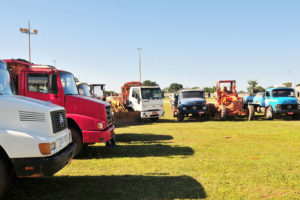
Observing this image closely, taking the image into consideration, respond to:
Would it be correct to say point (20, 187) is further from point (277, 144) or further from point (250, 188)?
point (277, 144)

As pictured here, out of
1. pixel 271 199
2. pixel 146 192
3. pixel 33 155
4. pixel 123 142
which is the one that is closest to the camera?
pixel 33 155

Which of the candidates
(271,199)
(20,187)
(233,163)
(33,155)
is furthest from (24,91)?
(271,199)

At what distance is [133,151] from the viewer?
7.58 m

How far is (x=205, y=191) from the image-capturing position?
4312mm

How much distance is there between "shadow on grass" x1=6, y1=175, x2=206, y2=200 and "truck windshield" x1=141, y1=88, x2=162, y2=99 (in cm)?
1071

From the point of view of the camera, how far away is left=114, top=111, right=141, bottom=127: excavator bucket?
15.4 metres

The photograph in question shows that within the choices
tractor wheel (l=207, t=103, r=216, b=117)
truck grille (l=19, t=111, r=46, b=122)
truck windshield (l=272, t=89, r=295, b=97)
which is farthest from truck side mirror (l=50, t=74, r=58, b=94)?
truck windshield (l=272, t=89, r=295, b=97)

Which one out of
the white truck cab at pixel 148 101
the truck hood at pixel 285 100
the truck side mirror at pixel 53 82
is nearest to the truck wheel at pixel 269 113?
the truck hood at pixel 285 100

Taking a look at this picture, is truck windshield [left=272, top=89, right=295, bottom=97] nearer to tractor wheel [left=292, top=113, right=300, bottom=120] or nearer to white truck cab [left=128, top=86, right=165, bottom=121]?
tractor wheel [left=292, top=113, right=300, bottom=120]

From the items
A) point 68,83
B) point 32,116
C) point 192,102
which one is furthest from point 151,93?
point 32,116

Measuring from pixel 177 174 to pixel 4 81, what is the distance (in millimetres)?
3834

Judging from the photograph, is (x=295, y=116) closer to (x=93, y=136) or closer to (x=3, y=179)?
A: (x=93, y=136)

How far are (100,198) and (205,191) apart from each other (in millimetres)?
1807

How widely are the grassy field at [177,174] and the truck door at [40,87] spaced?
1863mm
